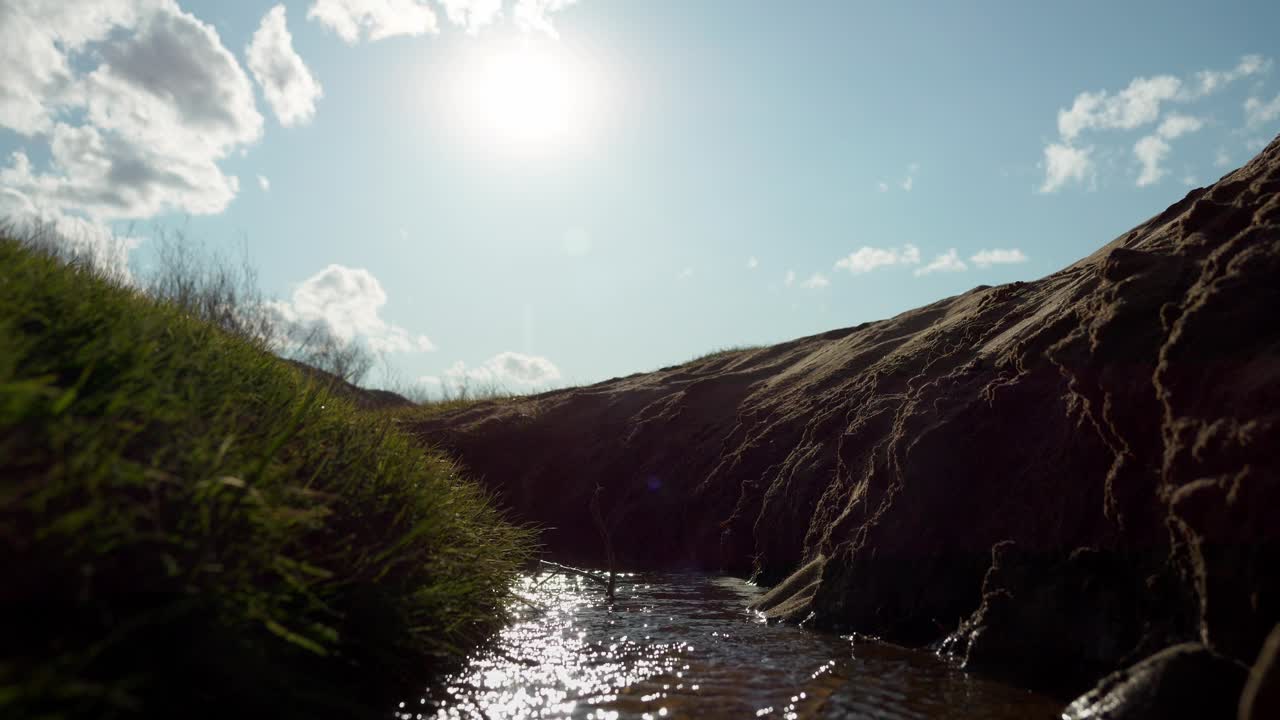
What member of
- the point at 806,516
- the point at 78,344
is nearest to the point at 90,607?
the point at 78,344

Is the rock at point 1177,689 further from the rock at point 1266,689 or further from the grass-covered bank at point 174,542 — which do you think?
the grass-covered bank at point 174,542

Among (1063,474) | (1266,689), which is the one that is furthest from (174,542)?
(1063,474)

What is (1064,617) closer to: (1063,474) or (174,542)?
(1063,474)

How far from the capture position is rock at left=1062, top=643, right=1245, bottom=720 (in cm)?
288

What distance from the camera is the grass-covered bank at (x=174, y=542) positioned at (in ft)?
7.19

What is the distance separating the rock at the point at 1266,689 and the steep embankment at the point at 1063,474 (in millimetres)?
510

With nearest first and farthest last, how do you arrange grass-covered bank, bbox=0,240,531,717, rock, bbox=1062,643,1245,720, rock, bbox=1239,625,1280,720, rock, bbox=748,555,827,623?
grass-covered bank, bbox=0,240,531,717 → rock, bbox=1239,625,1280,720 → rock, bbox=1062,643,1245,720 → rock, bbox=748,555,827,623

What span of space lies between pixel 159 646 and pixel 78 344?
58.4 inches

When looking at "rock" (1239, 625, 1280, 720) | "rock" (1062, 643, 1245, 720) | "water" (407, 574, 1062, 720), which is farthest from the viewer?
A: "water" (407, 574, 1062, 720)

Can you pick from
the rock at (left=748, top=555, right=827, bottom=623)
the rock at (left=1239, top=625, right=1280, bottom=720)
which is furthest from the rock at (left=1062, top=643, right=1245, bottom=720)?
the rock at (left=748, top=555, right=827, bottom=623)

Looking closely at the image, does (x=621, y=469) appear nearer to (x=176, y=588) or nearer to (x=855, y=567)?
(x=855, y=567)

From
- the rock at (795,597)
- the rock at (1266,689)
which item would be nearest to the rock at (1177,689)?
the rock at (1266,689)

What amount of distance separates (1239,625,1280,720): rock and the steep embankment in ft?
1.67

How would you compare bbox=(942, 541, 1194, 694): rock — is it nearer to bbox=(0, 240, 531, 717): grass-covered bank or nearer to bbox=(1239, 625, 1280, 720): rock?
bbox=(1239, 625, 1280, 720): rock
